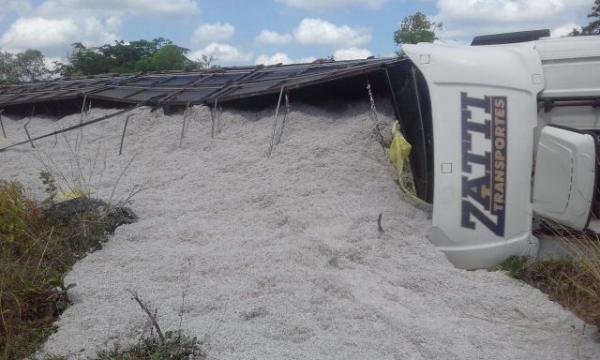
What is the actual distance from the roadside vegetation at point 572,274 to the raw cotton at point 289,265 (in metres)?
0.12

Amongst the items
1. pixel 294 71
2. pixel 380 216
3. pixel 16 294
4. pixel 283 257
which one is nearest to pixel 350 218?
pixel 380 216

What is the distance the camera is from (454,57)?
524 cm

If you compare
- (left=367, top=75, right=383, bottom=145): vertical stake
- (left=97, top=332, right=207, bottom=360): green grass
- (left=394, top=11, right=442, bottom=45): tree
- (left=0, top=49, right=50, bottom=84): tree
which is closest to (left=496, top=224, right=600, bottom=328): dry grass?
(left=367, top=75, right=383, bottom=145): vertical stake

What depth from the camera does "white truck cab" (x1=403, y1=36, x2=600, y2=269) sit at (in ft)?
16.3

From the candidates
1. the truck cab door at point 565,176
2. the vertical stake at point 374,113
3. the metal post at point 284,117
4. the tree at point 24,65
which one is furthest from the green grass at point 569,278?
the tree at point 24,65

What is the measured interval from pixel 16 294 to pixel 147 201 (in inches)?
77.0

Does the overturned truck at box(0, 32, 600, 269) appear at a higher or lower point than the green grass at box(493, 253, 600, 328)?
higher

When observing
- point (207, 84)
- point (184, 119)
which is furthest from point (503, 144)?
point (207, 84)

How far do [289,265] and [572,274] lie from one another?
2.12 metres

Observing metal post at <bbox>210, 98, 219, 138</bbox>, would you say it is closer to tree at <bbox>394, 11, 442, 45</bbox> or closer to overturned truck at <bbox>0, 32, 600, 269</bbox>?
overturned truck at <bbox>0, 32, 600, 269</bbox>

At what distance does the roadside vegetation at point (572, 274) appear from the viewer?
4.06 metres

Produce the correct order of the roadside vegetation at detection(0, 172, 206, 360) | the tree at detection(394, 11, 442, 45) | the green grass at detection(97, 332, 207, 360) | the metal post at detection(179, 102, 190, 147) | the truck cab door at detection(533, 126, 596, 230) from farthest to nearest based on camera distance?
the tree at detection(394, 11, 442, 45), the metal post at detection(179, 102, 190, 147), the truck cab door at detection(533, 126, 596, 230), the roadside vegetation at detection(0, 172, 206, 360), the green grass at detection(97, 332, 207, 360)

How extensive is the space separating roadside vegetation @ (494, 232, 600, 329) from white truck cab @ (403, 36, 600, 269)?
0.44ft

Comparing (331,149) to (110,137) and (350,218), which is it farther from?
(110,137)
